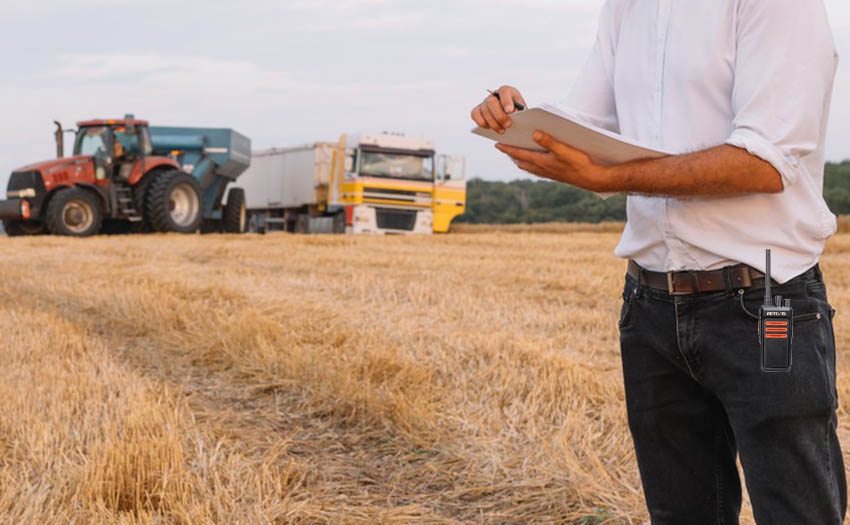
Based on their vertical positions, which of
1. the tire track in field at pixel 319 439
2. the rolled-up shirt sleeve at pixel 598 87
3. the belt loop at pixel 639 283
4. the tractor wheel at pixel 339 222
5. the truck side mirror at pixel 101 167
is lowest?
the tire track in field at pixel 319 439

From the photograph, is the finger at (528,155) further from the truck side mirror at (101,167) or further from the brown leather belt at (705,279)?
the truck side mirror at (101,167)

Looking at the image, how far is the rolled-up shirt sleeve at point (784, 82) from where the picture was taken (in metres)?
1.88

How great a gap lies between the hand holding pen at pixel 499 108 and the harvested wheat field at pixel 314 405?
176 centimetres

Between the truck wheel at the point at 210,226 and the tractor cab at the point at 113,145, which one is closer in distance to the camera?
the tractor cab at the point at 113,145

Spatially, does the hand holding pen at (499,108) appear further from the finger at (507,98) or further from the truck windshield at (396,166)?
the truck windshield at (396,166)

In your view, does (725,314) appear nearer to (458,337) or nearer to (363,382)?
(363,382)

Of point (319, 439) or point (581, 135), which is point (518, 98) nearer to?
point (581, 135)

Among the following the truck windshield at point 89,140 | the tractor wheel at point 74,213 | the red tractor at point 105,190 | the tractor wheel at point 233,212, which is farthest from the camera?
the tractor wheel at point 233,212

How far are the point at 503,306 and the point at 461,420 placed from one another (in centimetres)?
405

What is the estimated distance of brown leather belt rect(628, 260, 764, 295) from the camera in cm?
199

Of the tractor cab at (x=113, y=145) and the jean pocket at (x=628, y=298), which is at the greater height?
the tractor cab at (x=113, y=145)

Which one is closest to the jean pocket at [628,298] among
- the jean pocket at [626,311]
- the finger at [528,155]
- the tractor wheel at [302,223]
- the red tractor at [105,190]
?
the jean pocket at [626,311]

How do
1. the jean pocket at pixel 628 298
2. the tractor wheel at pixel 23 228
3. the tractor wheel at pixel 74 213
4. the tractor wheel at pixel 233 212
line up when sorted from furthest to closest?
the tractor wheel at pixel 233 212, the tractor wheel at pixel 23 228, the tractor wheel at pixel 74 213, the jean pocket at pixel 628 298

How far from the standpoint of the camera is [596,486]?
371cm
